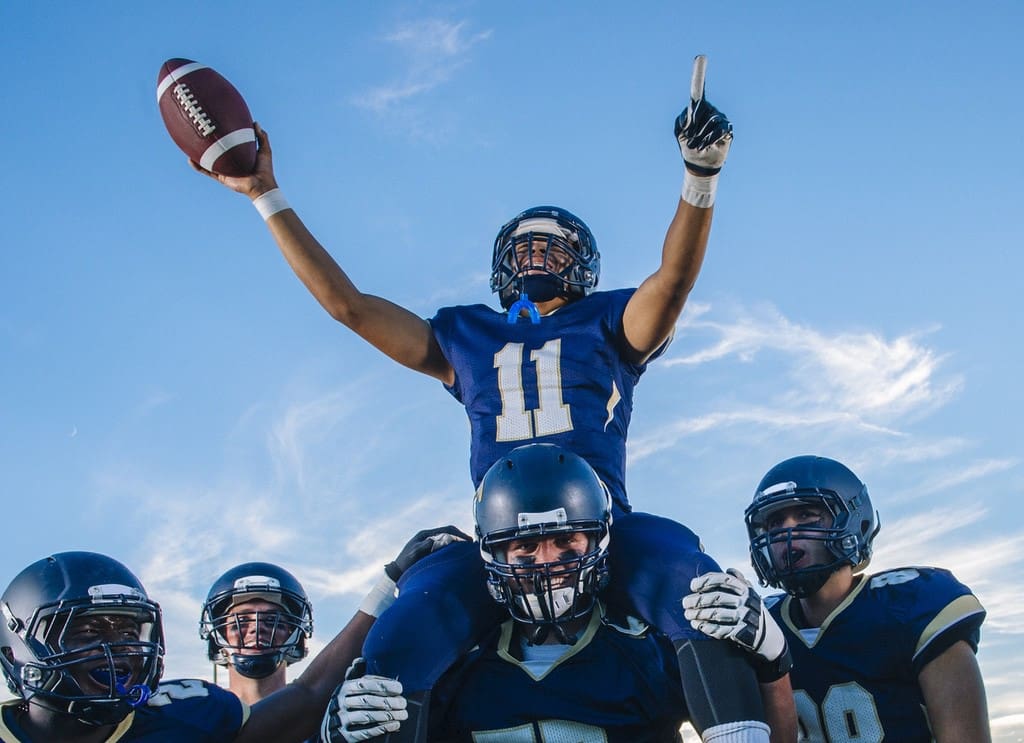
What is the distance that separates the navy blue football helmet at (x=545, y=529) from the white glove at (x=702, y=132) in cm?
121

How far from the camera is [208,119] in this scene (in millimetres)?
5086

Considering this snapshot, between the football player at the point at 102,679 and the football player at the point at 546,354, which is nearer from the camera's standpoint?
the football player at the point at 546,354

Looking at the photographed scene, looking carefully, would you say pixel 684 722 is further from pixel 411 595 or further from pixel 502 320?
pixel 502 320

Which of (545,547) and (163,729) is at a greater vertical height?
(545,547)

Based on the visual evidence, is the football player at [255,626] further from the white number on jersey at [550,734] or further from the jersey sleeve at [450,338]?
the white number on jersey at [550,734]

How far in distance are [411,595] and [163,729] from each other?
1039mm

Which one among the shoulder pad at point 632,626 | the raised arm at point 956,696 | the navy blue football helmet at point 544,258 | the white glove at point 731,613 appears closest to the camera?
the white glove at point 731,613

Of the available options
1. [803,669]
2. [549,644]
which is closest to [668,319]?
[549,644]

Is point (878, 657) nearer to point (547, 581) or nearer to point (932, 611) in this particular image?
point (932, 611)

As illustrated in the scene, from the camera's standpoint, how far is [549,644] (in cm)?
448

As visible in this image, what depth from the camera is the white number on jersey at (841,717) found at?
5078 mm

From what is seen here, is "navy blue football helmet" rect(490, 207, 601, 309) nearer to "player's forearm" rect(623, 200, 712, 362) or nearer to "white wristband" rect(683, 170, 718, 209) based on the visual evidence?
"player's forearm" rect(623, 200, 712, 362)

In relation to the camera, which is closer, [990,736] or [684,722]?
[684,722]

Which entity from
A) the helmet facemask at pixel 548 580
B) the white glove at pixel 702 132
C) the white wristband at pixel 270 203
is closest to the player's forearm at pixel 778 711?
the helmet facemask at pixel 548 580
